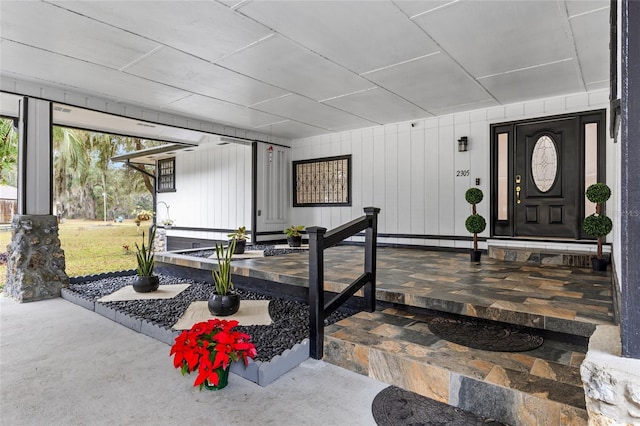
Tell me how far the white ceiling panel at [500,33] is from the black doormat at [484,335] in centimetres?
251

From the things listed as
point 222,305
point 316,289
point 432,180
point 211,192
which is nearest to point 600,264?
point 432,180

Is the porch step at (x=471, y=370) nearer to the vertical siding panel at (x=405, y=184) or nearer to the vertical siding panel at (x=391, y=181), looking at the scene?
the vertical siding panel at (x=405, y=184)

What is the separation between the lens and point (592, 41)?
3484 mm

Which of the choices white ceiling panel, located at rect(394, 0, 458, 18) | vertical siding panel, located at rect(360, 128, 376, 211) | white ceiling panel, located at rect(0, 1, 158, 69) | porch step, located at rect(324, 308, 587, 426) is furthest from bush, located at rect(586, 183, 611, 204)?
white ceiling panel, located at rect(0, 1, 158, 69)

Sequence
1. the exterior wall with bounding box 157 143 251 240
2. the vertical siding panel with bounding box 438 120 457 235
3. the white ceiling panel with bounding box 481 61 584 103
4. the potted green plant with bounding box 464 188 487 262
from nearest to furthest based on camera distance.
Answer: the white ceiling panel with bounding box 481 61 584 103 → the potted green plant with bounding box 464 188 487 262 → the vertical siding panel with bounding box 438 120 457 235 → the exterior wall with bounding box 157 143 251 240

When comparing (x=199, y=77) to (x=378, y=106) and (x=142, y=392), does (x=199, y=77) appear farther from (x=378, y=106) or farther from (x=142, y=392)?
(x=142, y=392)

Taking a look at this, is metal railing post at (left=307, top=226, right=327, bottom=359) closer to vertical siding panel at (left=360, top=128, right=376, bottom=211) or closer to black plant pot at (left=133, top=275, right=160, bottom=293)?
black plant pot at (left=133, top=275, right=160, bottom=293)

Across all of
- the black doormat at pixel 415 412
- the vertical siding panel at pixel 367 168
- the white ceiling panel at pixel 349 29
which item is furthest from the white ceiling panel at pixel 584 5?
the vertical siding panel at pixel 367 168

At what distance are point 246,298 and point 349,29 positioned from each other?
10.0 feet

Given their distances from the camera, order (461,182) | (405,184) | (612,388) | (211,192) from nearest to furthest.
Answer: (612,388) → (461,182) → (405,184) → (211,192)

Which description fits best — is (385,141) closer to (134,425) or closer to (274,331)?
(274,331)

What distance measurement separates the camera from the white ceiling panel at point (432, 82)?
4094 millimetres

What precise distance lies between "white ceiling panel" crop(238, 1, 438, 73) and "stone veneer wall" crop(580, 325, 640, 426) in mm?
2808

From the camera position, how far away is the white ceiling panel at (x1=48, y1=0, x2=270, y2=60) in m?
2.88
